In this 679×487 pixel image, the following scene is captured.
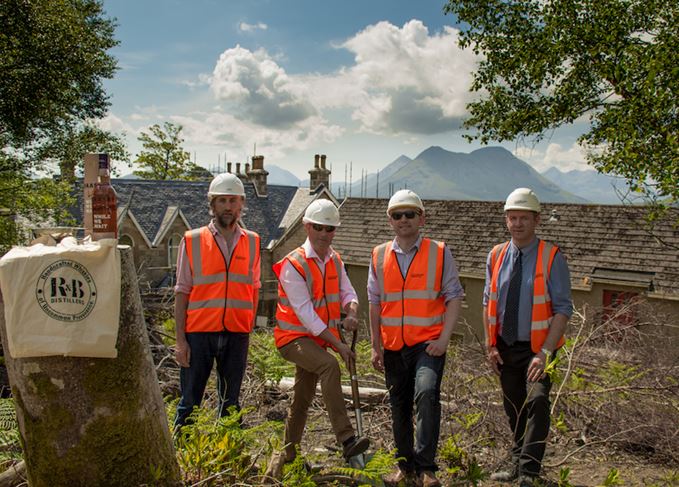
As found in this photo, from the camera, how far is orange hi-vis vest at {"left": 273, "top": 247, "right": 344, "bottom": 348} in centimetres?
413

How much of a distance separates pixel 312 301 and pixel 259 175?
30.8 meters

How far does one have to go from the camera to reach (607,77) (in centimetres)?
971

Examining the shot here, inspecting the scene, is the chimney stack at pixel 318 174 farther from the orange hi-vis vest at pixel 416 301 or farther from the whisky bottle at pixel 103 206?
the whisky bottle at pixel 103 206

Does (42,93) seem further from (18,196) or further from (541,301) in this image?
(541,301)

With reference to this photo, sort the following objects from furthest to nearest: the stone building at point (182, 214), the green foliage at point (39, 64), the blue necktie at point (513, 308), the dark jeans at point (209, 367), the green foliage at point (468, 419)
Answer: the stone building at point (182, 214), the green foliage at point (39, 64), the green foliage at point (468, 419), the dark jeans at point (209, 367), the blue necktie at point (513, 308)

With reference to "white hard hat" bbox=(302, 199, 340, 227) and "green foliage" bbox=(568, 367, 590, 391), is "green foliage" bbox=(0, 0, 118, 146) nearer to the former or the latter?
"white hard hat" bbox=(302, 199, 340, 227)

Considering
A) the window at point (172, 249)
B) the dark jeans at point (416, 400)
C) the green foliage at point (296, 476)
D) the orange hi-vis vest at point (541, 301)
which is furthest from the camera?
the window at point (172, 249)

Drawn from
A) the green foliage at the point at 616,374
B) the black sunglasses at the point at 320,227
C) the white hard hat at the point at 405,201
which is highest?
the white hard hat at the point at 405,201

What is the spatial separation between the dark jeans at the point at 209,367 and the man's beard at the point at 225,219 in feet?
2.92

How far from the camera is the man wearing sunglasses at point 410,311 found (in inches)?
161

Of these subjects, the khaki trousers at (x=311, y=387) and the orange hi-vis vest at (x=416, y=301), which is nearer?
the khaki trousers at (x=311, y=387)

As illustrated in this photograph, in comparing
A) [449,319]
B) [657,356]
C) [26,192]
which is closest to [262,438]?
[449,319]

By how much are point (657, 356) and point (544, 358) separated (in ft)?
10.9

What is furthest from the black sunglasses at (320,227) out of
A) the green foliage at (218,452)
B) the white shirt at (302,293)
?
the green foliage at (218,452)
